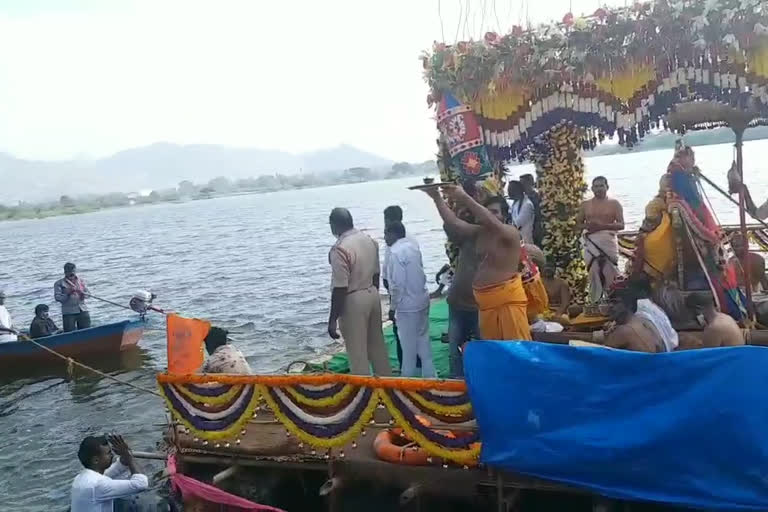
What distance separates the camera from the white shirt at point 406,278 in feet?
25.9

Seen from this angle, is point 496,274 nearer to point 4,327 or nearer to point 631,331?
point 631,331

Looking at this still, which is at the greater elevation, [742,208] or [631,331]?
[742,208]

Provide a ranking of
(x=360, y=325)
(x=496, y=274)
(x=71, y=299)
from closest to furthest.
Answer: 1. (x=496, y=274)
2. (x=360, y=325)
3. (x=71, y=299)

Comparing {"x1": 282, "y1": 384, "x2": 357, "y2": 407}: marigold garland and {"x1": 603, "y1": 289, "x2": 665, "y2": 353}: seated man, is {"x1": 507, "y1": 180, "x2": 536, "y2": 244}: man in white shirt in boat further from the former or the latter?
{"x1": 282, "y1": 384, "x2": 357, "y2": 407}: marigold garland

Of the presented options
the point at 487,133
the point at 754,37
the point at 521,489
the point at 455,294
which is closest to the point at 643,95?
the point at 754,37

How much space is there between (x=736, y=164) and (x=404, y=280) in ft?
12.8

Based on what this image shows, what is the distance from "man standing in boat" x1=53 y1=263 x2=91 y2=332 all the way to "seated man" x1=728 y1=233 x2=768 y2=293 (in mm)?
13555

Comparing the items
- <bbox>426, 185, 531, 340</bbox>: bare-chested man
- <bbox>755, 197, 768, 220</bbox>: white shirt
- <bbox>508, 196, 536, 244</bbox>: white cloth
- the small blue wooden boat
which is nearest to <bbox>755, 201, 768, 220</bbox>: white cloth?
<bbox>755, 197, 768, 220</bbox>: white shirt

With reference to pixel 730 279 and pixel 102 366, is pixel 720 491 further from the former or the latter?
pixel 102 366

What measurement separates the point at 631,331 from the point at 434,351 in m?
4.64

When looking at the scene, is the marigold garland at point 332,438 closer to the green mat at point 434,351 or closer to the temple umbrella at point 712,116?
the green mat at point 434,351

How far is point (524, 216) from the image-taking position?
10195 millimetres

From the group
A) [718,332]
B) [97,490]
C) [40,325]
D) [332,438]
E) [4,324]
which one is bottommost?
[40,325]

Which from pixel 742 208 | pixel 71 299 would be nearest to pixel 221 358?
pixel 742 208
